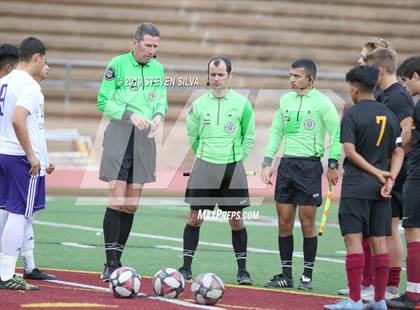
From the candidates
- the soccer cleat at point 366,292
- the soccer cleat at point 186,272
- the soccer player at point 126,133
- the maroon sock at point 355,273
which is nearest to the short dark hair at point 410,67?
the maroon sock at point 355,273

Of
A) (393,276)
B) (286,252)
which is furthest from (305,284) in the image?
(393,276)

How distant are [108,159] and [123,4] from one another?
1680 centimetres

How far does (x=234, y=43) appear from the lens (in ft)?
85.9

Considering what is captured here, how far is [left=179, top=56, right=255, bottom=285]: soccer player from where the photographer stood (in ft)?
33.8

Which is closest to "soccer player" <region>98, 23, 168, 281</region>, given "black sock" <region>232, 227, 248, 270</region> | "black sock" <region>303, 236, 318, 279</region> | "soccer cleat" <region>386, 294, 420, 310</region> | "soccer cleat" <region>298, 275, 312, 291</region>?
"black sock" <region>232, 227, 248, 270</region>

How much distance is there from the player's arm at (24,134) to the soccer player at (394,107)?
10.1 feet

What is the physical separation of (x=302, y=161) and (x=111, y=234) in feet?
→ 6.51

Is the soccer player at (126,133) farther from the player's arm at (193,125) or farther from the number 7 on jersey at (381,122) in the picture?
the number 7 on jersey at (381,122)

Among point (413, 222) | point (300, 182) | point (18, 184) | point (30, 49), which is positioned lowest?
point (413, 222)

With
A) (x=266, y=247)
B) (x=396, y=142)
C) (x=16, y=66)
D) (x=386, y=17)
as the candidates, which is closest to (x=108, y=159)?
(x=16, y=66)

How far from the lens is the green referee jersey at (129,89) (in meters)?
10.2

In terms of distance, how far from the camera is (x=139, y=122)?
9906 mm

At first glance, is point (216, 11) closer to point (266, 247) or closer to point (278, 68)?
point (278, 68)

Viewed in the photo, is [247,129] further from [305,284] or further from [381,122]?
[381,122]
